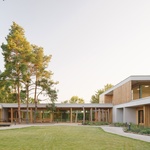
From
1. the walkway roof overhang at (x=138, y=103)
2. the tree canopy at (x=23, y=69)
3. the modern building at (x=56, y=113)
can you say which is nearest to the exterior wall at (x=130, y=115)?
the walkway roof overhang at (x=138, y=103)

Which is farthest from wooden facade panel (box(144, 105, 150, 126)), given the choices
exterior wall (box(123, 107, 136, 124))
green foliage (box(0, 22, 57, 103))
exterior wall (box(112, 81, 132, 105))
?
green foliage (box(0, 22, 57, 103))

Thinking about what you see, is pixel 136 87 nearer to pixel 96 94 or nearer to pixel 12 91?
pixel 12 91

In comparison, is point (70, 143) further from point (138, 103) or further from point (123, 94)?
Answer: point (123, 94)

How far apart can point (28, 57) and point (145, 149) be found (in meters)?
23.1

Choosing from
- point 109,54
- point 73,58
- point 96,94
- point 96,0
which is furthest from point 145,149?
point 96,94

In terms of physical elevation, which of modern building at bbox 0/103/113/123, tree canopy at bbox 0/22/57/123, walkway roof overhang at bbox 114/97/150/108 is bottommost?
modern building at bbox 0/103/113/123

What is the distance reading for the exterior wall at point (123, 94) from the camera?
24484mm

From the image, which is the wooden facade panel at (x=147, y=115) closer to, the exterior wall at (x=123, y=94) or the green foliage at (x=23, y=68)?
the exterior wall at (x=123, y=94)

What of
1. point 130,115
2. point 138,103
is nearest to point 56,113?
point 130,115

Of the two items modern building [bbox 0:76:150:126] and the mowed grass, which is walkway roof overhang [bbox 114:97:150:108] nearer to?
modern building [bbox 0:76:150:126]

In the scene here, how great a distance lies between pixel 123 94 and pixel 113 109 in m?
5.72

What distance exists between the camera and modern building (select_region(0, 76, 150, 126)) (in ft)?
78.8

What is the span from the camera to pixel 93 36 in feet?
81.7

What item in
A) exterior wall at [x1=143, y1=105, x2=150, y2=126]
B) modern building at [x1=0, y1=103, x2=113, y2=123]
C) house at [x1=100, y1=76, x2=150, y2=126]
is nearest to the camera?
exterior wall at [x1=143, y1=105, x2=150, y2=126]
